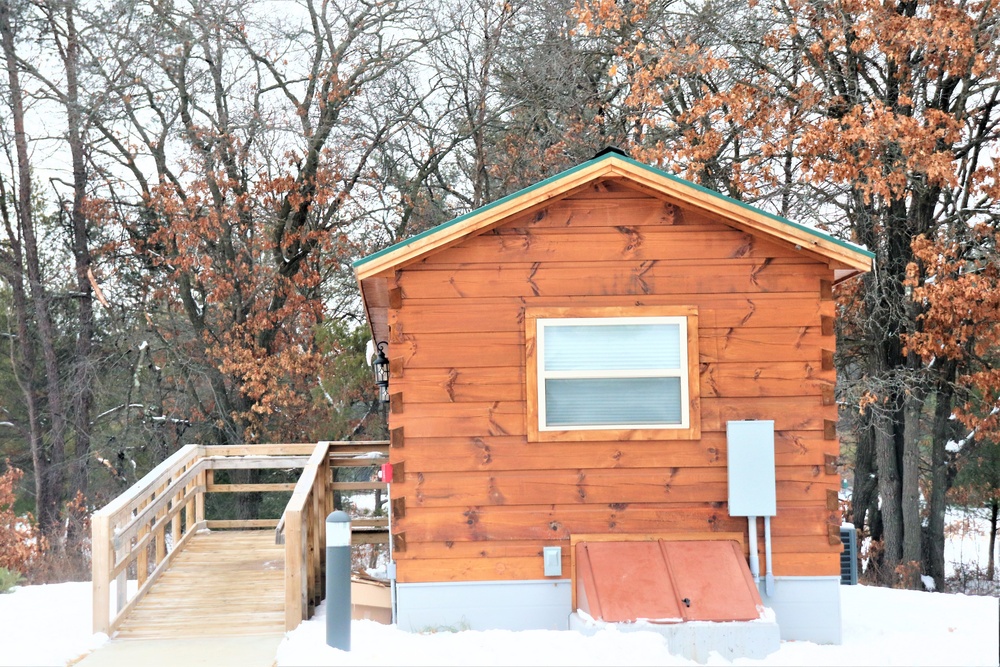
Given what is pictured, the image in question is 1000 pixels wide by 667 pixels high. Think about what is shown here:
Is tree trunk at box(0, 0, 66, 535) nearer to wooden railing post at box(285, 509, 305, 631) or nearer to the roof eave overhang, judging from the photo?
wooden railing post at box(285, 509, 305, 631)

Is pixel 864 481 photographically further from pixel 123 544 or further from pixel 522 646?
pixel 123 544

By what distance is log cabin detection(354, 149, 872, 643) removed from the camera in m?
7.29

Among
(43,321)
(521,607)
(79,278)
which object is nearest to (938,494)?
(521,607)

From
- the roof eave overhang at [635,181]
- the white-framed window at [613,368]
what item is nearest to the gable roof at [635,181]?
the roof eave overhang at [635,181]

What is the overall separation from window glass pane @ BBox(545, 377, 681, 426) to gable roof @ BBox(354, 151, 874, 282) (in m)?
1.32

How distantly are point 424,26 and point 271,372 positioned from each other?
7.76 metres

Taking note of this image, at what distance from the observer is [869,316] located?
15078mm

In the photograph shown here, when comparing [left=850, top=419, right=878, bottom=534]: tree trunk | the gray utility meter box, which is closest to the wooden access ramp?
the gray utility meter box

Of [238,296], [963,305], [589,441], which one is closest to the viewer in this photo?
[589,441]

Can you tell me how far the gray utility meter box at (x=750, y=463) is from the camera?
7191mm

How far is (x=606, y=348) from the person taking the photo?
736 cm

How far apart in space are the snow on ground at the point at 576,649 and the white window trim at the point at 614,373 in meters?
1.53

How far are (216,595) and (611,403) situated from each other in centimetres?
382

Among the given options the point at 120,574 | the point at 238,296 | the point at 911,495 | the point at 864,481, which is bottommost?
the point at 864,481
